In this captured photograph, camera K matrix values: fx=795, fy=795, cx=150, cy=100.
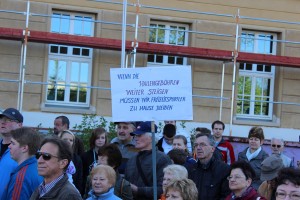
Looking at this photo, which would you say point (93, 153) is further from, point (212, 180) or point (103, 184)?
point (103, 184)

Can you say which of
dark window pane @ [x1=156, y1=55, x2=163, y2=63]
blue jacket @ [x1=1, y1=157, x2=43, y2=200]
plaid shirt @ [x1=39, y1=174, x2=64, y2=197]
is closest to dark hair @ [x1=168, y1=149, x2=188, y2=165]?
blue jacket @ [x1=1, y1=157, x2=43, y2=200]

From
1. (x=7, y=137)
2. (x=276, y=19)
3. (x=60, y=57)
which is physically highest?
(x=276, y=19)

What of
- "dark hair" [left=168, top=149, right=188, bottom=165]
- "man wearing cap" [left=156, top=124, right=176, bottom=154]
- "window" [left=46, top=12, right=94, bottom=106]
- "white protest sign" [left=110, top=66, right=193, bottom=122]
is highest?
"window" [left=46, top=12, right=94, bottom=106]

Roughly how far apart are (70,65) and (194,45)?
3279mm

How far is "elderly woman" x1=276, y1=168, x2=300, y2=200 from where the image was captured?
6594mm

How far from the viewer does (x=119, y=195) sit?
8922 mm

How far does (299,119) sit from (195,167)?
41.4 ft

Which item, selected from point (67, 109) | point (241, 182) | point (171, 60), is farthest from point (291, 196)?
point (171, 60)

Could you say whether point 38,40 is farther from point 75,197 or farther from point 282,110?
point 75,197

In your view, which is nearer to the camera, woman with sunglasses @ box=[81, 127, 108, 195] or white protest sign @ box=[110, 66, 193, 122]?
white protest sign @ box=[110, 66, 193, 122]

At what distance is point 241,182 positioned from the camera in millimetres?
8352

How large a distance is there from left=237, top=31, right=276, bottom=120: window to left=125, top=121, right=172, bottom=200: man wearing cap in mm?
12228

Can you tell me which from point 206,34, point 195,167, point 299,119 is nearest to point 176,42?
point 206,34

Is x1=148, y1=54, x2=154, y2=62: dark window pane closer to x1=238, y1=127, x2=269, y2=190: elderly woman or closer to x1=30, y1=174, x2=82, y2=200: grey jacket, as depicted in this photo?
x1=238, y1=127, x2=269, y2=190: elderly woman
